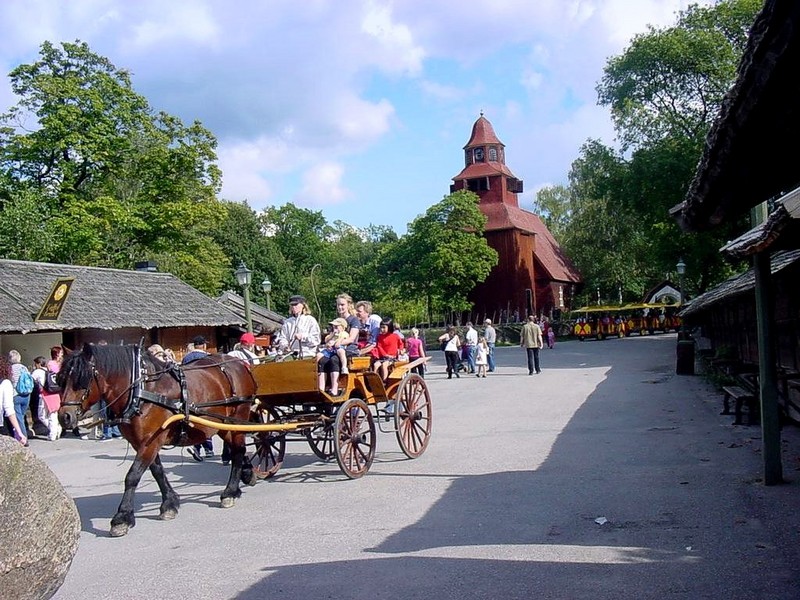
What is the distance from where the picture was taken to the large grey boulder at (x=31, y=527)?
4.43 metres

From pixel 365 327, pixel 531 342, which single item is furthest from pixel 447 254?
pixel 365 327

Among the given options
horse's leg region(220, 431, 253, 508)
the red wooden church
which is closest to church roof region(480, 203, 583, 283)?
the red wooden church

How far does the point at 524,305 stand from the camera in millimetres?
65125

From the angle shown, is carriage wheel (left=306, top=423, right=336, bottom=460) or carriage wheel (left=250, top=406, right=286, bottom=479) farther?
carriage wheel (left=250, top=406, right=286, bottom=479)

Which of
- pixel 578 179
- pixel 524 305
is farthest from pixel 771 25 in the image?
pixel 578 179

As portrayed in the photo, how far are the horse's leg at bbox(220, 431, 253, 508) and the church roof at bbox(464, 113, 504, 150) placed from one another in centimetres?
6358

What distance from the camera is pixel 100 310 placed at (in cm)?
2356

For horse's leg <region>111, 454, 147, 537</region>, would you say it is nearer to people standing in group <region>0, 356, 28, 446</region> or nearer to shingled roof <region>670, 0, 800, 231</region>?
shingled roof <region>670, 0, 800, 231</region>

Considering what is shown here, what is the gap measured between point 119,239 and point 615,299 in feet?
158

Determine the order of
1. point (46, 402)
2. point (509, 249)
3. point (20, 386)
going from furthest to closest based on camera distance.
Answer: point (509, 249) → point (46, 402) → point (20, 386)

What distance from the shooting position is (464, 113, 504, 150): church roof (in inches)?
2800

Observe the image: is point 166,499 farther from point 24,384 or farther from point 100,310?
point 100,310

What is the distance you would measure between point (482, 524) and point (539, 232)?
6712cm

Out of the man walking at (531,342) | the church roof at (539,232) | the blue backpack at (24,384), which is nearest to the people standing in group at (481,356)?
the man walking at (531,342)
